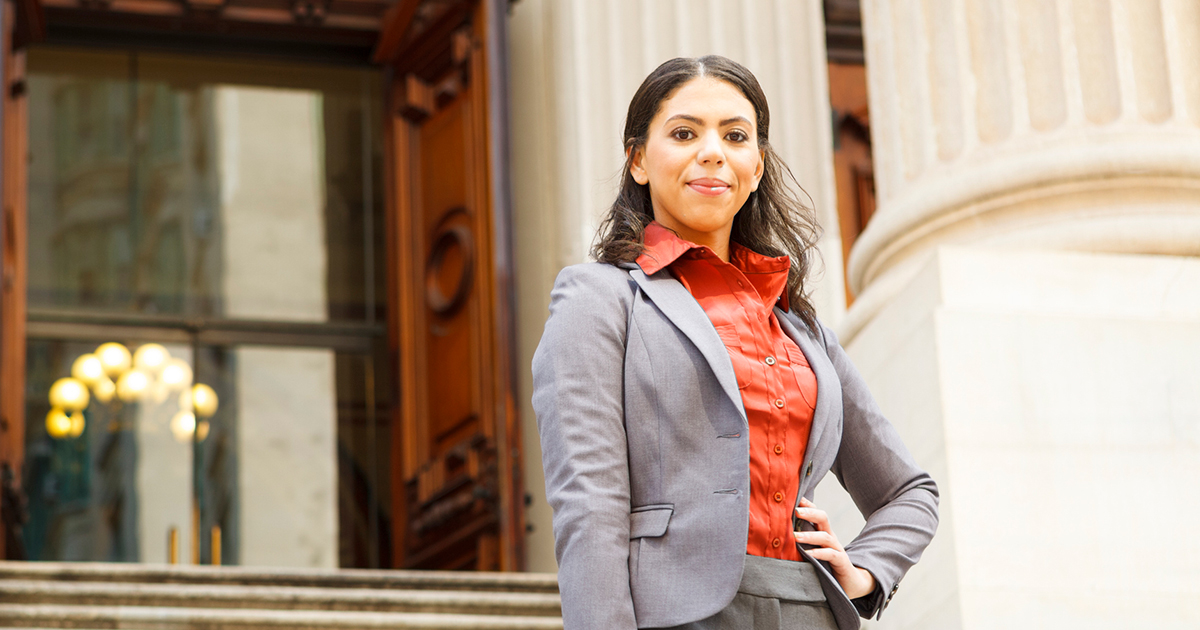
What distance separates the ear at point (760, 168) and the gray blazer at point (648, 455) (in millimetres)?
169

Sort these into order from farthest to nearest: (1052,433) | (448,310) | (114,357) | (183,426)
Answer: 1. (183,426)
2. (114,357)
3. (448,310)
4. (1052,433)

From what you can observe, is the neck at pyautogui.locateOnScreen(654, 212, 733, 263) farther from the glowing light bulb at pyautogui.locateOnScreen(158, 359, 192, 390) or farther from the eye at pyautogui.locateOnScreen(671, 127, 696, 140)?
the glowing light bulb at pyautogui.locateOnScreen(158, 359, 192, 390)

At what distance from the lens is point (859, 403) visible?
2.09 metres

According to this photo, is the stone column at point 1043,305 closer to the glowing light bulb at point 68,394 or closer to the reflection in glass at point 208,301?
the reflection in glass at point 208,301

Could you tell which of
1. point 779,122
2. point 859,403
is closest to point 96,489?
point 779,122

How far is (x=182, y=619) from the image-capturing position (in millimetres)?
4598

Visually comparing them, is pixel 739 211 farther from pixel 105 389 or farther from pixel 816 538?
A: pixel 105 389

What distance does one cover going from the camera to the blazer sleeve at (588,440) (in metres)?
1.71

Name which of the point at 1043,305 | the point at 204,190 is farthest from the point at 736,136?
the point at 204,190

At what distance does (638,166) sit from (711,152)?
0.13 meters

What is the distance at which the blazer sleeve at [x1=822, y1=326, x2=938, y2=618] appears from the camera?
2.02 metres

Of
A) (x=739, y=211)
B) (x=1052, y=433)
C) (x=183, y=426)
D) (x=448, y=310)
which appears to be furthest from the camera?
(x=183, y=426)

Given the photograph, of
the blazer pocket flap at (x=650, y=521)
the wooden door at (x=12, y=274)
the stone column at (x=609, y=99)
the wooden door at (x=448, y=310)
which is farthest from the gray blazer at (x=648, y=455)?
the wooden door at (x=12, y=274)

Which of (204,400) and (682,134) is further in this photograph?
(204,400)
